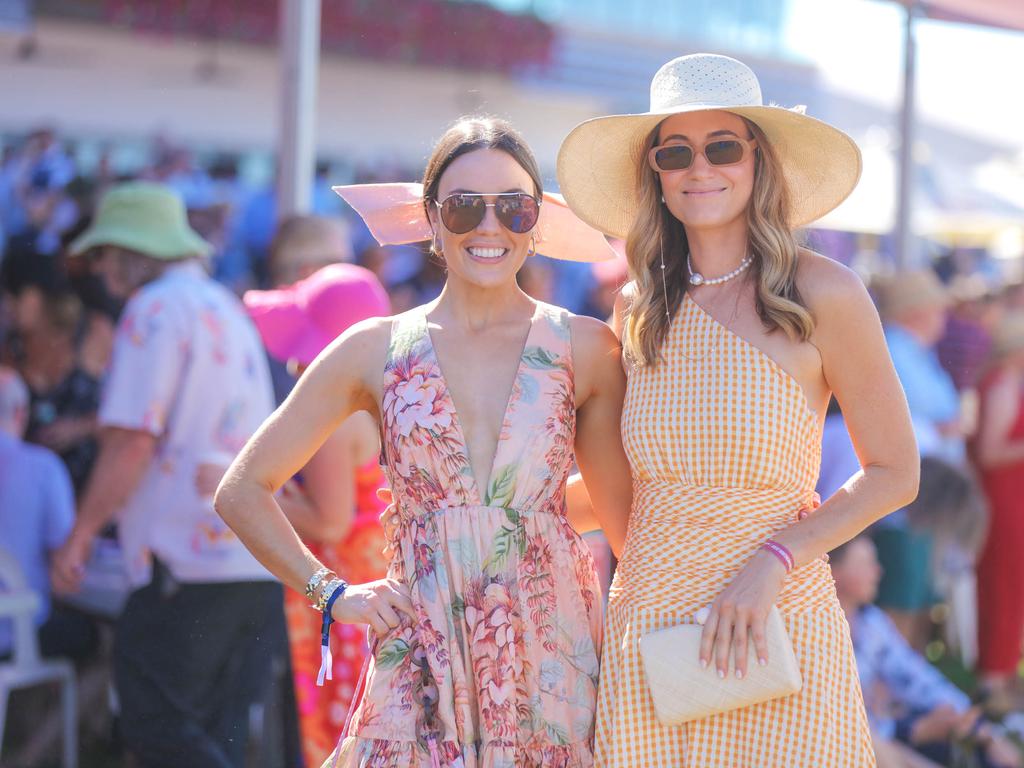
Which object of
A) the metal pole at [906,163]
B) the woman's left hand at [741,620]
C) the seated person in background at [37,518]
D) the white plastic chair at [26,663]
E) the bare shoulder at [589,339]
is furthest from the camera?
the metal pole at [906,163]

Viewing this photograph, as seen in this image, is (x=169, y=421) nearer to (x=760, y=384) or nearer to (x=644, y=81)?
(x=760, y=384)

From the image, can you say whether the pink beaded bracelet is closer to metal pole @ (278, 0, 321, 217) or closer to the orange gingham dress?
the orange gingham dress

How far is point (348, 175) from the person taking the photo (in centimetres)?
1227

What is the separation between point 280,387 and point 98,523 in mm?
705

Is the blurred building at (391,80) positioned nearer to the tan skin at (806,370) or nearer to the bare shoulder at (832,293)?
the tan skin at (806,370)

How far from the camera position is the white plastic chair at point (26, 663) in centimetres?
458

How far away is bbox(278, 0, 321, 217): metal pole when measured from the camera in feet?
16.3

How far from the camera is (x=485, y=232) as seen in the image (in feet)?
8.50

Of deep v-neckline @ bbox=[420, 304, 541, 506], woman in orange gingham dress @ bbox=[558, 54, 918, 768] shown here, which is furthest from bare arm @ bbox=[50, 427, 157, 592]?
woman in orange gingham dress @ bbox=[558, 54, 918, 768]

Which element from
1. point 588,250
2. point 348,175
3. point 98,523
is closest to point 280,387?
point 98,523

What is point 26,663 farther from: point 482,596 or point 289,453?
point 482,596

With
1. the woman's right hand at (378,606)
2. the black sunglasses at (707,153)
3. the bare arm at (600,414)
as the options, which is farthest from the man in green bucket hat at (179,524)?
the black sunglasses at (707,153)

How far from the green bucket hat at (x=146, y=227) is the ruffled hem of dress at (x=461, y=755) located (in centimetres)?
211

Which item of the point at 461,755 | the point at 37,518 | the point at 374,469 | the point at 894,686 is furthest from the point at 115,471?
the point at 894,686
